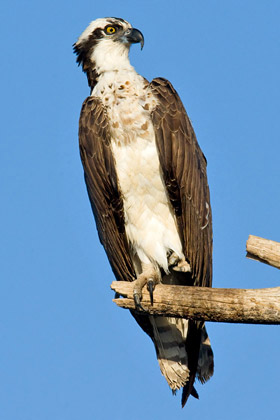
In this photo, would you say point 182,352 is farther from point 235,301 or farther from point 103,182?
point 103,182

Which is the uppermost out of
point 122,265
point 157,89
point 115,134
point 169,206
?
point 157,89

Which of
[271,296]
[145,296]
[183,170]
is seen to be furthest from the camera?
[183,170]

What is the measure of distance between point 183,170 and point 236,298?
1.82 m

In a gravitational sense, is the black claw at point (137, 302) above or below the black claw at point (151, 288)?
below

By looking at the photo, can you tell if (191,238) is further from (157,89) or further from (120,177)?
(157,89)

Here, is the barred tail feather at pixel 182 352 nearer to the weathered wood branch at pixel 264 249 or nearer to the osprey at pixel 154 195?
the osprey at pixel 154 195

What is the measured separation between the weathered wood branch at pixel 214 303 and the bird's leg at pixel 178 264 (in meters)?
0.80

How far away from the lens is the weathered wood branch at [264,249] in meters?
5.33

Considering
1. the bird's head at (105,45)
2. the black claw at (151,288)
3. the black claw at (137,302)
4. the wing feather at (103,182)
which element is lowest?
the black claw at (137,302)

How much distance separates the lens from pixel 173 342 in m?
7.18

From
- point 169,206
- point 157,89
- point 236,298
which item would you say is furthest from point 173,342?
point 157,89

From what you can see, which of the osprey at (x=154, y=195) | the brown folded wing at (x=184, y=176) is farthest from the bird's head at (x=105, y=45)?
the brown folded wing at (x=184, y=176)

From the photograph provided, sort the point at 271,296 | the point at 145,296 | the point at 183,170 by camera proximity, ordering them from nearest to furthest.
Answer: the point at 271,296 → the point at 145,296 → the point at 183,170

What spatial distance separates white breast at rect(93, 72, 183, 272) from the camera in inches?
269
